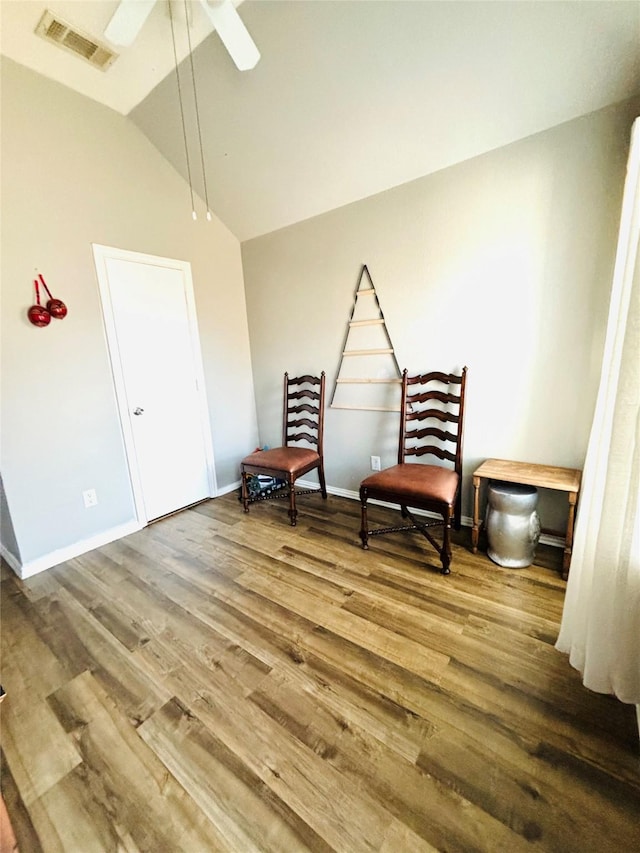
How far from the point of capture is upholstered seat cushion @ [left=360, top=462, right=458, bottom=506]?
6.06 ft

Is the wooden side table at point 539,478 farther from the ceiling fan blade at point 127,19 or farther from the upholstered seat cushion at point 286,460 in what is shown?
the ceiling fan blade at point 127,19

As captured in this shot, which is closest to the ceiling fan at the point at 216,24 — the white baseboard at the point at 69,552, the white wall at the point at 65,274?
the white wall at the point at 65,274

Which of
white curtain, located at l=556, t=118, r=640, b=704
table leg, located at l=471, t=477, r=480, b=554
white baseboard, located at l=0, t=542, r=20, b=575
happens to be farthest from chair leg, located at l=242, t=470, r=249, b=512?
white curtain, located at l=556, t=118, r=640, b=704

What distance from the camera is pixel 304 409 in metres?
2.99

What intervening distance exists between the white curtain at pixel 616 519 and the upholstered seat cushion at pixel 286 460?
1679 mm

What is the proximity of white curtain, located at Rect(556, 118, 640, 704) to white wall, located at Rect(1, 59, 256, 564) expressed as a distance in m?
2.72

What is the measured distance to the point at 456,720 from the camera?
3.72 feet

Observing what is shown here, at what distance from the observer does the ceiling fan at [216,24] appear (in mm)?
1354

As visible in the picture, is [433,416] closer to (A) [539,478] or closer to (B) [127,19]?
(A) [539,478]

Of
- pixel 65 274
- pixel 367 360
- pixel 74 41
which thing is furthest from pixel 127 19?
pixel 367 360

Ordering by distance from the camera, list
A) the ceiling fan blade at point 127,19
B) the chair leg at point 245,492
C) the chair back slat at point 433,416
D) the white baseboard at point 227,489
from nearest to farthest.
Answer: the ceiling fan blade at point 127,19 → the chair back slat at point 433,416 → the chair leg at point 245,492 → the white baseboard at point 227,489

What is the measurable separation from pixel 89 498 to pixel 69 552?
0.36 m

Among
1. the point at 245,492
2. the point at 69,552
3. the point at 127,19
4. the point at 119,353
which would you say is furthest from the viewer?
the point at 245,492

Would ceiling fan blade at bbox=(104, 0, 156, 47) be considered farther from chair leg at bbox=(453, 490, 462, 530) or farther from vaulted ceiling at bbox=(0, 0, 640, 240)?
chair leg at bbox=(453, 490, 462, 530)
